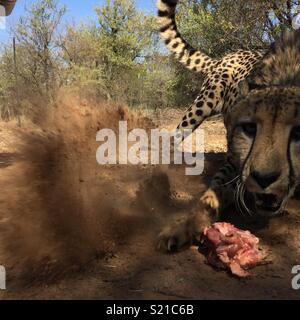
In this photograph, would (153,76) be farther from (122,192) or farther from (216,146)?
(122,192)

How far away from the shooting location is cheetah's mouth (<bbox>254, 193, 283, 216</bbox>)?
2.39 meters

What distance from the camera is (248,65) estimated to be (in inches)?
191

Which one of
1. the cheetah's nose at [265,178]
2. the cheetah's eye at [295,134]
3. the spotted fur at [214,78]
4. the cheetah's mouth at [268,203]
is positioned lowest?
the cheetah's mouth at [268,203]

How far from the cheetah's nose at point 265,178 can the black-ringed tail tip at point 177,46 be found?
11.8 feet

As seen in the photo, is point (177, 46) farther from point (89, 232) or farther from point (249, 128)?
point (89, 232)

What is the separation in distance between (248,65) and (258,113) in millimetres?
2586

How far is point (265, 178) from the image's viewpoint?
228 centimetres

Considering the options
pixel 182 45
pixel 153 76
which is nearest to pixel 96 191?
pixel 182 45

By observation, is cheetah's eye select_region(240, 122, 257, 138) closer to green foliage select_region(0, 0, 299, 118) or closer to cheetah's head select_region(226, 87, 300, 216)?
cheetah's head select_region(226, 87, 300, 216)

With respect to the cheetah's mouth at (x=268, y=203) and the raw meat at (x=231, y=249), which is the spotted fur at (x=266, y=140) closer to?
the cheetah's mouth at (x=268, y=203)

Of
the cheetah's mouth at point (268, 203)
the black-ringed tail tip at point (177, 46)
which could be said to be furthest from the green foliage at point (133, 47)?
the cheetah's mouth at point (268, 203)

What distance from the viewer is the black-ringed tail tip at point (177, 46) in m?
5.70

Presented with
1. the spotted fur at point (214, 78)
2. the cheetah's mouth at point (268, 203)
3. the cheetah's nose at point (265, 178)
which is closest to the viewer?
the cheetah's nose at point (265, 178)

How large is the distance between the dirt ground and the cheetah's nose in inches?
21.6
